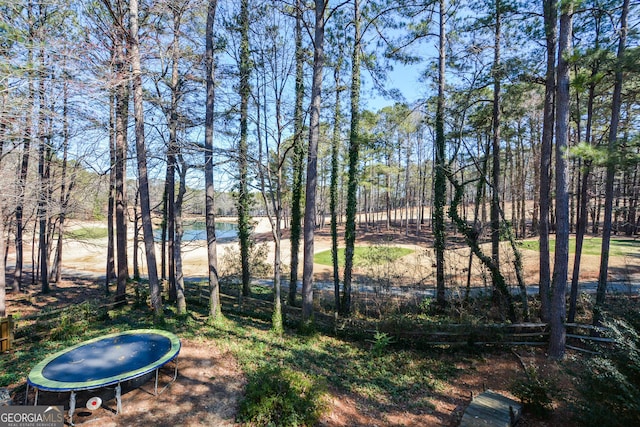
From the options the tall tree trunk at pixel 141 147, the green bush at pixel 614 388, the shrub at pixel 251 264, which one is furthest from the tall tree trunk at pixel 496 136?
the shrub at pixel 251 264

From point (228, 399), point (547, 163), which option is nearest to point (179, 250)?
point (228, 399)

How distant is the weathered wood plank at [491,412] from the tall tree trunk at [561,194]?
11.6 feet

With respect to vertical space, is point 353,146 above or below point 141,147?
above

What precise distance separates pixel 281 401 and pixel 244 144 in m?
7.92

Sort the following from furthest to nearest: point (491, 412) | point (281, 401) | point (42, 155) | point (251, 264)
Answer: point (251, 264), point (42, 155), point (491, 412), point (281, 401)

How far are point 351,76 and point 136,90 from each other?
7.97 meters

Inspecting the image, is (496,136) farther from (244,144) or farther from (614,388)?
(244,144)

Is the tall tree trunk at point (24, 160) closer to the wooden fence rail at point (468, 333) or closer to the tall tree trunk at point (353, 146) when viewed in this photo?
the tall tree trunk at point (353, 146)

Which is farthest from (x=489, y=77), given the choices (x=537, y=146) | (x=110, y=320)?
(x=537, y=146)

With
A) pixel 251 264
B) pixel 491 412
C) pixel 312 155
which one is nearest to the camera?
pixel 491 412

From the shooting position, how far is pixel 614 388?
403 cm

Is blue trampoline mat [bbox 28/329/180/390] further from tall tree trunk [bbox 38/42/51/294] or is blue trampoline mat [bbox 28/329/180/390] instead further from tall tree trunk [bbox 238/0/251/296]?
tall tree trunk [bbox 238/0/251/296]

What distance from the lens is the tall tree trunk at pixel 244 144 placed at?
28.9ft

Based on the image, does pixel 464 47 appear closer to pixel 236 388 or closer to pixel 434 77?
pixel 434 77
